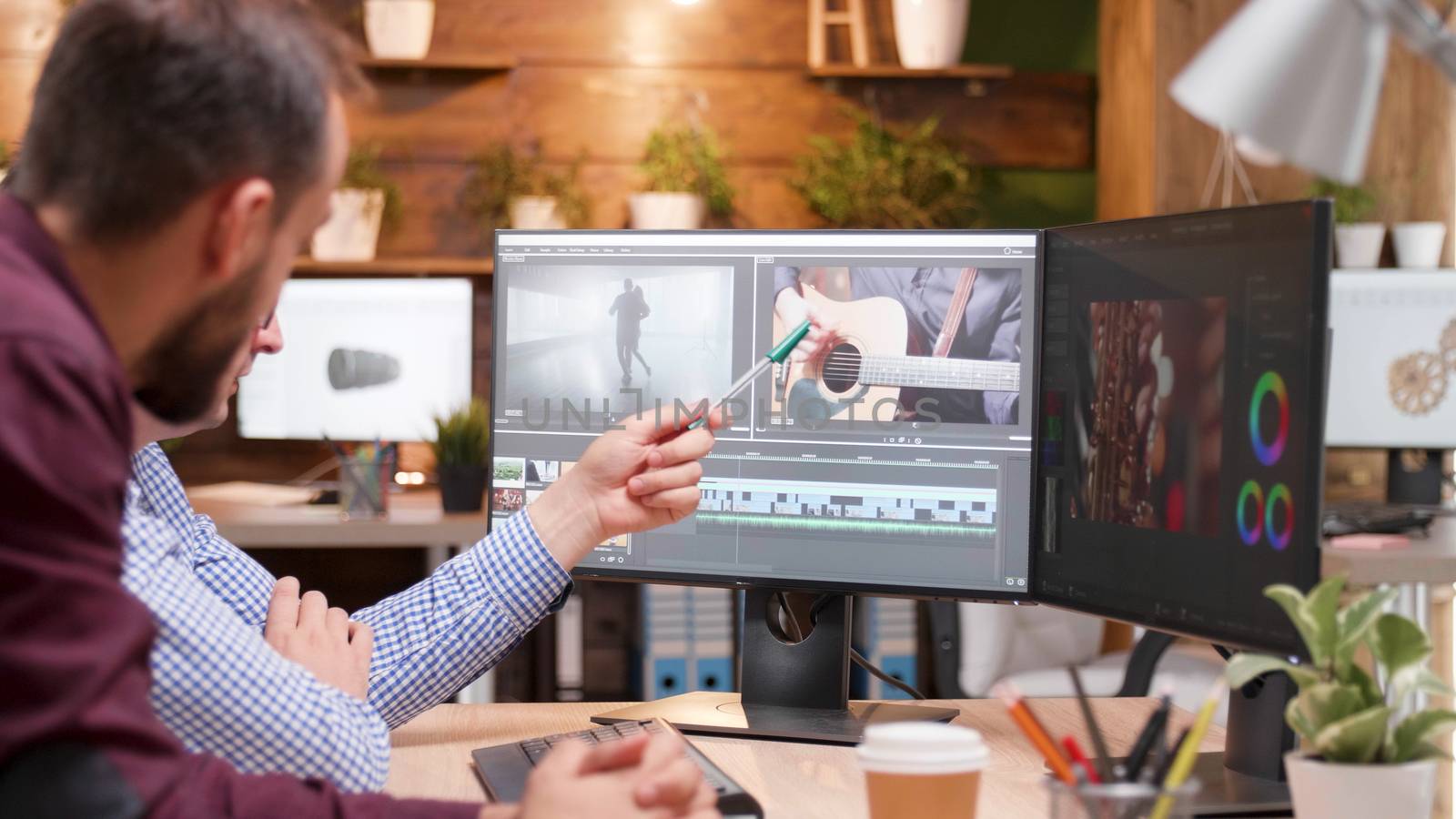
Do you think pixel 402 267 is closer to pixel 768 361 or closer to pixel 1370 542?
pixel 1370 542

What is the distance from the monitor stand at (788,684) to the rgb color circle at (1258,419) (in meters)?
0.47

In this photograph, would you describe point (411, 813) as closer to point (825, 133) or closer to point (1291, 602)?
point (1291, 602)

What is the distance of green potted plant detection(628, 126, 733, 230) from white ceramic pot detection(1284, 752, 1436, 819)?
10.2 ft

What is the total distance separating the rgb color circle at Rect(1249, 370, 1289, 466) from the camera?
1033 mm

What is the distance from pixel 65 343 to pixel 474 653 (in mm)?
704

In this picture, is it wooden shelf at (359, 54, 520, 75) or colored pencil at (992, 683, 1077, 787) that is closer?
colored pencil at (992, 683, 1077, 787)

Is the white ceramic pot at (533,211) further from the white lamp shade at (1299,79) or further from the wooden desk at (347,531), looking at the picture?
the white lamp shade at (1299,79)

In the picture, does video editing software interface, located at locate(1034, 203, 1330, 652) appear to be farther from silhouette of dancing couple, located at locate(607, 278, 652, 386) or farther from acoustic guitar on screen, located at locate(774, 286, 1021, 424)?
silhouette of dancing couple, located at locate(607, 278, 652, 386)

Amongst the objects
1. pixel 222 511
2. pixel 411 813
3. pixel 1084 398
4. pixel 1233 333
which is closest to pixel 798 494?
pixel 1084 398

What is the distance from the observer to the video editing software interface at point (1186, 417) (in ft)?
3.37

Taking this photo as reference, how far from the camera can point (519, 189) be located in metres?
3.96

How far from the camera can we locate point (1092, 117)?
4.20 meters

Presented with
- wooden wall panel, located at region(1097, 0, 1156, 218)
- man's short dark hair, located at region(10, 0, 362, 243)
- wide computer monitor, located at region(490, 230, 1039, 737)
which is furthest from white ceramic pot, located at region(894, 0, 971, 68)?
man's short dark hair, located at region(10, 0, 362, 243)

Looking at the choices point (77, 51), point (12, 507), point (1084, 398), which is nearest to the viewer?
point (12, 507)
